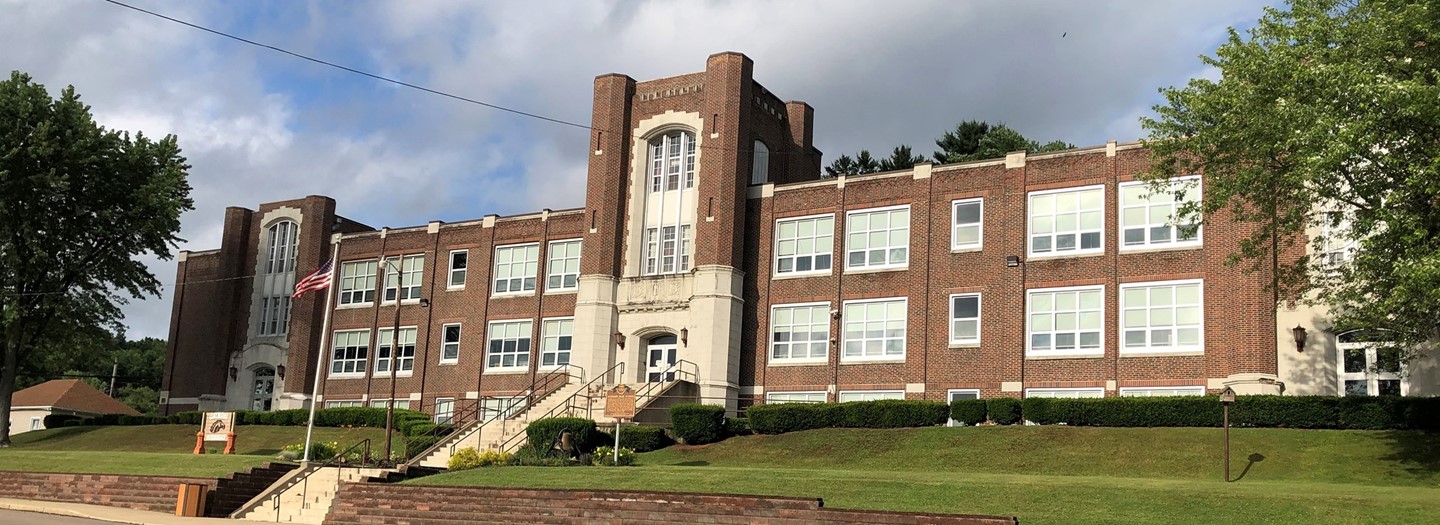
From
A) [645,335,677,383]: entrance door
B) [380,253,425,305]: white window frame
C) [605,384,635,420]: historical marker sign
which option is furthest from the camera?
[380,253,425,305]: white window frame

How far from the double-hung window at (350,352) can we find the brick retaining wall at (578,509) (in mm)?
23762

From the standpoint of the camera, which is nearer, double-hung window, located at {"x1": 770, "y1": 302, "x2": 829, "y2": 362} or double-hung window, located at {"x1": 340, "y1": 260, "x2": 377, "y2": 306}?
double-hung window, located at {"x1": 770, "y1": 302, "x2": 829, "y2": 362}

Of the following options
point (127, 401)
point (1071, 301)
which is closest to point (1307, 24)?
point (1071, 301)

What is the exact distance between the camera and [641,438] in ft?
110

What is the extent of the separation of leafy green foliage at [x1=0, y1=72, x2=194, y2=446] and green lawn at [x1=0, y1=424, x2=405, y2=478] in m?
2.73

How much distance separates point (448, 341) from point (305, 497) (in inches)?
773

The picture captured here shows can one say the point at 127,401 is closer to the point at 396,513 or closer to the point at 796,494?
the point at 396,513

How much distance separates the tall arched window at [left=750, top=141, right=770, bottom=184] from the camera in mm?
42719

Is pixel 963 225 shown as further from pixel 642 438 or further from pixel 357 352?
pixel 357 352

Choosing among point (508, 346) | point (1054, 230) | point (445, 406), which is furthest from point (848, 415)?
point (445, 406)

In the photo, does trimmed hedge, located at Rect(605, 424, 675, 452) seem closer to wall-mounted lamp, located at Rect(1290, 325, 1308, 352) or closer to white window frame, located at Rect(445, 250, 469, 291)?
white window frame, located at Rect(445, 250, 469, 291)

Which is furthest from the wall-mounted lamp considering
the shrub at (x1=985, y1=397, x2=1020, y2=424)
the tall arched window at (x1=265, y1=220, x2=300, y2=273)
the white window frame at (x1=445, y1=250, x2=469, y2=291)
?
the tall arched window at (x1=265, y1=220, x2=300, y2=273)

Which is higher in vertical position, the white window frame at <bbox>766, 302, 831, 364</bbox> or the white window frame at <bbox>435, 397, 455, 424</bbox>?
the white window frame at <bbox>766, 302, 831, 364</bbox>

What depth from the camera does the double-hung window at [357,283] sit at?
50562mm
